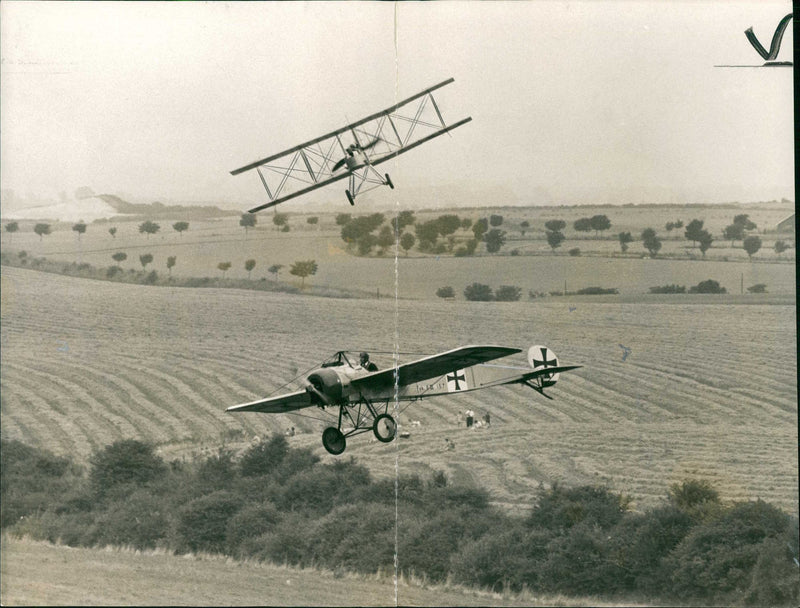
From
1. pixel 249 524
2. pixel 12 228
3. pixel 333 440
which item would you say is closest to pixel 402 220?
pixel 333 440

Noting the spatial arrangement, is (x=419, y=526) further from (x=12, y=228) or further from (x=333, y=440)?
(x=12, y=228)

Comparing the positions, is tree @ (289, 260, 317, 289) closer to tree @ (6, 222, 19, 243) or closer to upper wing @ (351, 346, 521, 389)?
upper wing @ (351, 346, 521, 389)

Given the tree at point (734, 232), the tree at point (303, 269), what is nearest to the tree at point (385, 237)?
the tree at point (303, 269)

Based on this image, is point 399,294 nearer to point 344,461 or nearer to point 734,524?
point 344,461

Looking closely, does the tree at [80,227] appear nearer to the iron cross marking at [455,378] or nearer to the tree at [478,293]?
the tree at [478,293]

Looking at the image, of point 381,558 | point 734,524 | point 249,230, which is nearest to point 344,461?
point 381,558
